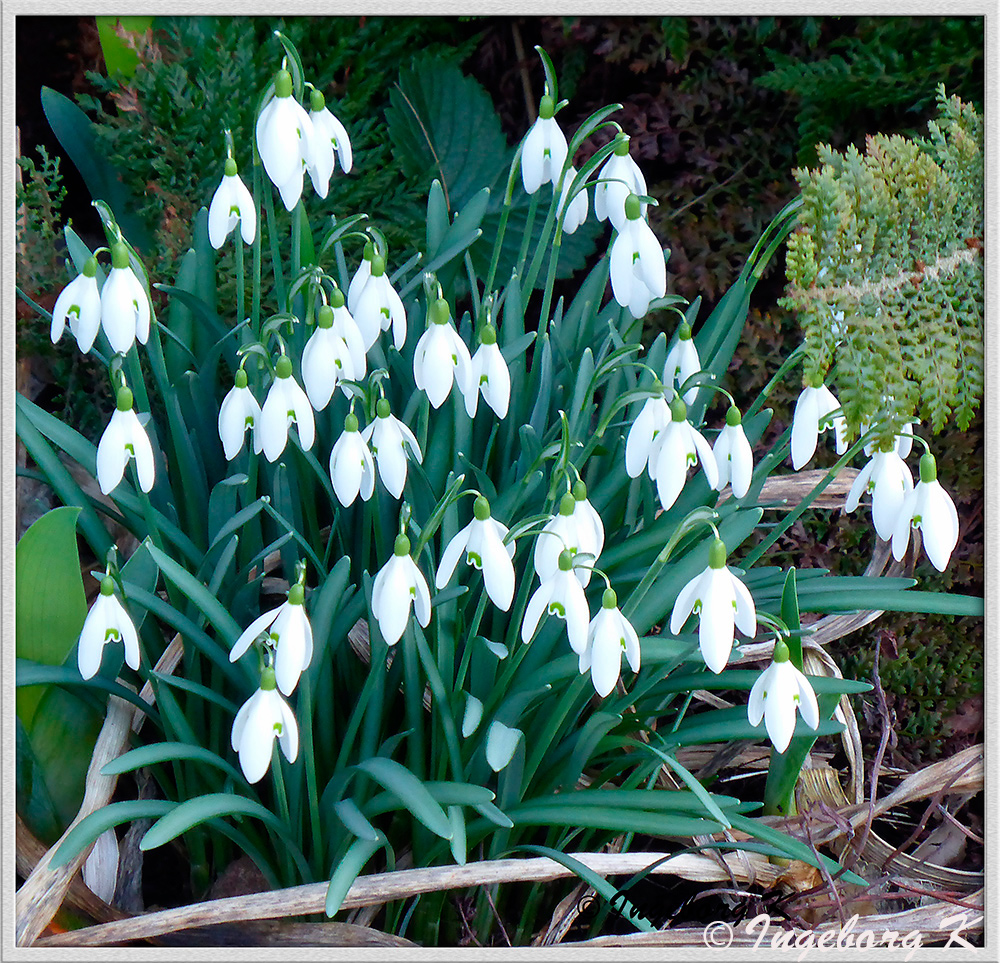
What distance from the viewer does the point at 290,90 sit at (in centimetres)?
111

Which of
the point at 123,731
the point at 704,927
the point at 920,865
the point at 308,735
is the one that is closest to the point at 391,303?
the point at 308,735

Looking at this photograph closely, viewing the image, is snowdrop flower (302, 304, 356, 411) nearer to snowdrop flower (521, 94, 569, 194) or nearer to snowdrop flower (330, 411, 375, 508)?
snowdrop flower (330, 411, 375, 508)

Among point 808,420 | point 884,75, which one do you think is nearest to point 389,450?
point 808,420

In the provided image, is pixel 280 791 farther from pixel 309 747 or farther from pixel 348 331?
pixel 348 331

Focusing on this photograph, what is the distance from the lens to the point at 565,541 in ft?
3.19

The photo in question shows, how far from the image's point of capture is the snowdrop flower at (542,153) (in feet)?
4.22

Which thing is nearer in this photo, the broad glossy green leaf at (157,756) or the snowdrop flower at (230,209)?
the broad glossy green leaf at (157,756)

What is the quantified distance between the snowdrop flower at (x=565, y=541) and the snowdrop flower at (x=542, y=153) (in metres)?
0.53

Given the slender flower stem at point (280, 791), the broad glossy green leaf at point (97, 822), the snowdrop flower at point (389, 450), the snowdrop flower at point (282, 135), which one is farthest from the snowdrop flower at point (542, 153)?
the broad glossy green leaf at point (97, 822)

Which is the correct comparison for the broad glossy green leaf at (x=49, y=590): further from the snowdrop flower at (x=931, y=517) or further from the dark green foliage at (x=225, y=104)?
the snowdrop flower at (x=931, y=517)

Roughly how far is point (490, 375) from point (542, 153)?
15.6 inches

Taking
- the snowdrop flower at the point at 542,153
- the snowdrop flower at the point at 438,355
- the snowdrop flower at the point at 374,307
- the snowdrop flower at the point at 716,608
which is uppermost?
the snowdrop flower at the point at 542,153
